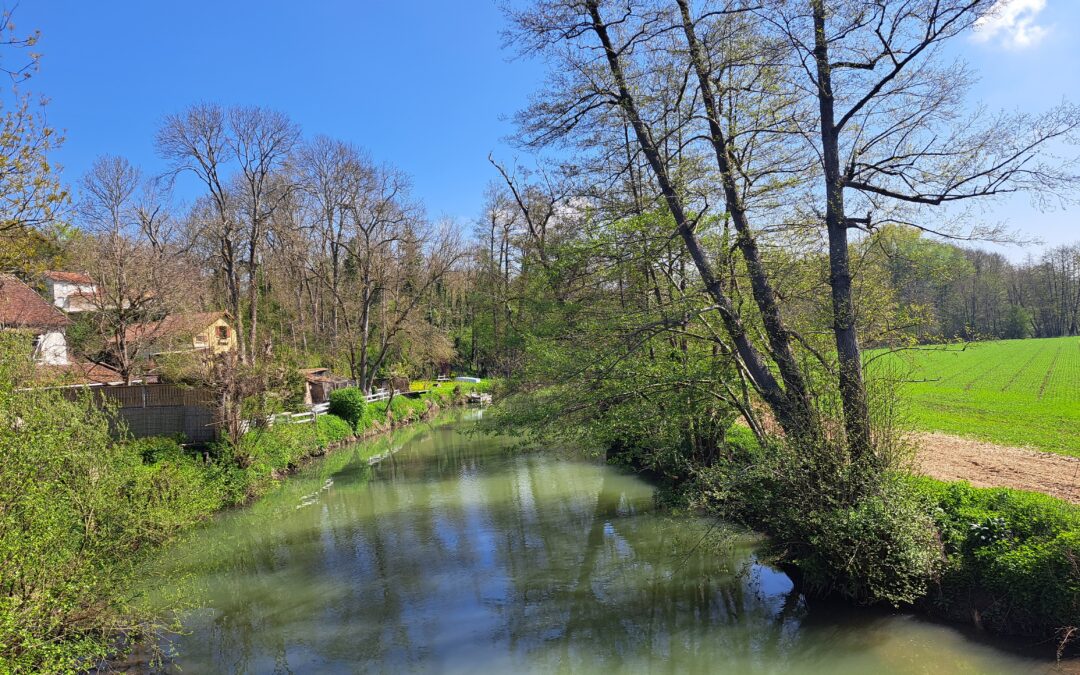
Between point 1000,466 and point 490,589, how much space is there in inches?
432

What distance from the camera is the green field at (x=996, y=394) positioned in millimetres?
8930

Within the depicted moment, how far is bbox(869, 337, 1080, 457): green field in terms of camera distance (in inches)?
352

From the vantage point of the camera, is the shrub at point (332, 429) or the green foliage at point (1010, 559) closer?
the green foliage at point (1010, 559)

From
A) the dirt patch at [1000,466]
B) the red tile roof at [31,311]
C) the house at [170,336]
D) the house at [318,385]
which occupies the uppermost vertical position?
the red tile roof at [31,311]

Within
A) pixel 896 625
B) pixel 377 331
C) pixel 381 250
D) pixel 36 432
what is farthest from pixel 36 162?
pixel 377 331

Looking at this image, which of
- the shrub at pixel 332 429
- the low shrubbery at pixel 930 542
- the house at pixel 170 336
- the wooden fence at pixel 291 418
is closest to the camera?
the low shrubbery at pixel 930 542

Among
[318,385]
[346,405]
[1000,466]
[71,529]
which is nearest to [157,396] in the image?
[346,405]

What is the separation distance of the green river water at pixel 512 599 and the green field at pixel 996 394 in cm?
338

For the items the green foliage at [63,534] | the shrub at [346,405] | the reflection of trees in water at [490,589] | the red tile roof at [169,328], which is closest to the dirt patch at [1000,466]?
the reflection of trees in water at [490,589]

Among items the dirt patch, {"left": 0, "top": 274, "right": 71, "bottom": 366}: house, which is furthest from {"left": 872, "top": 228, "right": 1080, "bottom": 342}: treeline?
{"left": 0, "top": 274, "right": 71, "bottom": 366}: house

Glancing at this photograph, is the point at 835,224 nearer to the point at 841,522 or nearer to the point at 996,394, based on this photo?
the point at 841,522

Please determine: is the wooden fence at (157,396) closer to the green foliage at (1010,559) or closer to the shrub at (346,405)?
the shrub at (346,405)

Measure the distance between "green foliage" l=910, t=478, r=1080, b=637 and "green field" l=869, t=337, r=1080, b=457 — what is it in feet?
4.38

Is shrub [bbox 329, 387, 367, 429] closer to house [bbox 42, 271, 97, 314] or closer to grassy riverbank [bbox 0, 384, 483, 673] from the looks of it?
house [bbox 42, 271, 97, 314]
